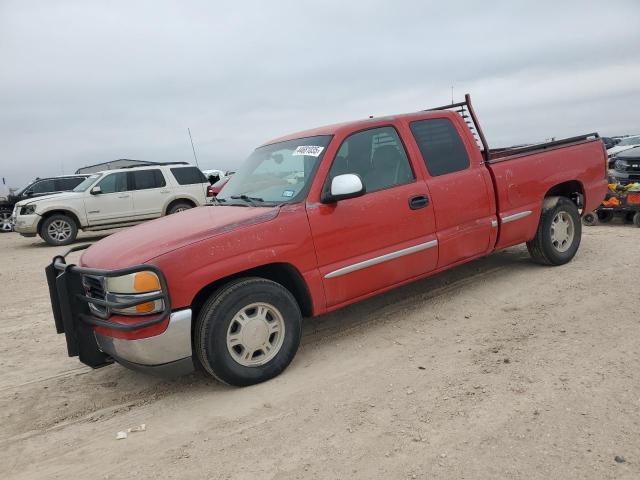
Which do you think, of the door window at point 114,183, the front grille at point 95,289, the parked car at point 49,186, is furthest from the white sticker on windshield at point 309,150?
the parked car at point 49,186

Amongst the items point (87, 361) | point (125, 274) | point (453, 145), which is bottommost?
point (87, 361)

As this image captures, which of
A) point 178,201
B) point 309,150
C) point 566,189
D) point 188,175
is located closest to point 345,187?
point 309,150

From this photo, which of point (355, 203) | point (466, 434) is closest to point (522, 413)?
point (466, 434)

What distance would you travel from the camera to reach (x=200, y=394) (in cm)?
362

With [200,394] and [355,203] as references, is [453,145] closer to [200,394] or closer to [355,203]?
[355,203]

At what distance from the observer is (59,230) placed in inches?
504

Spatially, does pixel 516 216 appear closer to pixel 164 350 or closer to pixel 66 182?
pixel 164 350

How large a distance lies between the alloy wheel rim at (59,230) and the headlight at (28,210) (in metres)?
0.52

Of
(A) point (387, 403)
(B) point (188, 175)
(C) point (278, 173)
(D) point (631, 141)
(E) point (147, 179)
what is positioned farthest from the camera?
(D) point (631, 141)

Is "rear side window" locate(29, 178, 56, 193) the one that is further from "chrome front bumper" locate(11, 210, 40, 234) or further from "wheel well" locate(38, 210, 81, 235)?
"wheel well" locate(38, 210, 81, 235)

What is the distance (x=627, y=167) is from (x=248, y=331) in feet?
28.3

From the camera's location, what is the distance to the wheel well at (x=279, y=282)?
3582 mm

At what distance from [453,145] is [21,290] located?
6.38 meters

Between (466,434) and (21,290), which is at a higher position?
(21,290)
